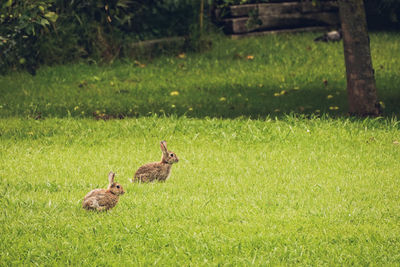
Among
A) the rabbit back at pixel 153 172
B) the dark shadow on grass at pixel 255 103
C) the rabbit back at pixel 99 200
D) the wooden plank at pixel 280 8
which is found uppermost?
the wooden plank at pixel 280 8

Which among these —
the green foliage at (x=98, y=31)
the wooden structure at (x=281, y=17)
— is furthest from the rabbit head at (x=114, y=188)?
the wooden structure at (x=281, y=17)

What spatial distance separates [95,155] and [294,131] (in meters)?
3.10

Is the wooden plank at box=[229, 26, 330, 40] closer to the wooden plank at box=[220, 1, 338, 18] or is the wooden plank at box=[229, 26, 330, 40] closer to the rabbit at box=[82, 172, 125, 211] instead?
the wooden plank at box=[220, 1, 338, 18]

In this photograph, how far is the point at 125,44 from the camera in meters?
17.0

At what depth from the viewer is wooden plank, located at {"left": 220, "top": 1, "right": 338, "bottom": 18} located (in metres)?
18.1

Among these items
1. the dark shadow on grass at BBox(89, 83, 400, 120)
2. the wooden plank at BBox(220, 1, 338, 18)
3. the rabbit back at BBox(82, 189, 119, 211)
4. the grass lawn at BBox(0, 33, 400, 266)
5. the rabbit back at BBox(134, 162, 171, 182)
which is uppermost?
the wooden plank at BBox(220, 1, 338, 18)

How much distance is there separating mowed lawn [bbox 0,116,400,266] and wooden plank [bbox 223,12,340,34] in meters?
8.55

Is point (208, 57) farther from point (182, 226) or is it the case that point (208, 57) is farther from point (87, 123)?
point (182, 226)

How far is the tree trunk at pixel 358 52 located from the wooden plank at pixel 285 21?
7.96m

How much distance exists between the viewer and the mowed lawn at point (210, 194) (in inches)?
204

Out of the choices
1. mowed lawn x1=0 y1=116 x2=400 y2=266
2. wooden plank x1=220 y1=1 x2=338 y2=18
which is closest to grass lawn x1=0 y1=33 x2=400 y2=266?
mowed lawn x1=0 y1=116 x2=400 y2=266

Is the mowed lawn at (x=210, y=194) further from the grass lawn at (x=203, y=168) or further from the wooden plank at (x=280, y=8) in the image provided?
the wooden plank at (x=280, y=8)

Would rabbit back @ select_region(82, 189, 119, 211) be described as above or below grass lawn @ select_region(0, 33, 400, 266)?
above

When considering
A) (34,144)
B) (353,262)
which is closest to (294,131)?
(34,144)
